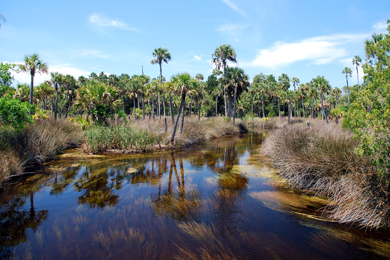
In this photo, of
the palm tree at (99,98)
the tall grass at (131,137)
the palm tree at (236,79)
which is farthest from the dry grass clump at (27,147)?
the palm tree at (236,79)

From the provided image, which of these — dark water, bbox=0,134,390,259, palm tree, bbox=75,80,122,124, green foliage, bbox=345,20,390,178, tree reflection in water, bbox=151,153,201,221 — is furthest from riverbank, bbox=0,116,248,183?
green foliage, bbox=345,20,390,178

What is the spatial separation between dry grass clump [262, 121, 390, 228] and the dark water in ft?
1.55

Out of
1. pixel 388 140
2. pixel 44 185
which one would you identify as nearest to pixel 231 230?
pixel 388 140

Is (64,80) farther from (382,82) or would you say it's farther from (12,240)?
(382,82)

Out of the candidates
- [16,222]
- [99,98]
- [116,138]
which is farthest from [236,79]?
[16,222]

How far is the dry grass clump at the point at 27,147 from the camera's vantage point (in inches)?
418

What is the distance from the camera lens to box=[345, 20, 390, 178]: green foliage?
558 centimetres

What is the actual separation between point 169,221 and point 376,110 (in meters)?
6.44

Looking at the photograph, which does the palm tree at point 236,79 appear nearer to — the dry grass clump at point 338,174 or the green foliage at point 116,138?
the green foliage at point 116,138

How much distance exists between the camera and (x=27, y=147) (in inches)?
505

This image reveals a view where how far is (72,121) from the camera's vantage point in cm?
2302

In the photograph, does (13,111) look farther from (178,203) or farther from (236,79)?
(236,79)

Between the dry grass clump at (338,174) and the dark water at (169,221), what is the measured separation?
473 mm

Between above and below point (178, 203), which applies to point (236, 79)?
above
